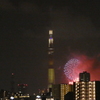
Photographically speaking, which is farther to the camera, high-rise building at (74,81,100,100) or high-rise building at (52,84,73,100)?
high-rise building at (52,84,73,100)

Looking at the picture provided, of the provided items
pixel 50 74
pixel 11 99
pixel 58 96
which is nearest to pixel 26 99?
pixel 11 99

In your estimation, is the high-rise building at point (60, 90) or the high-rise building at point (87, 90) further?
the high-rise building at point (60, 90)

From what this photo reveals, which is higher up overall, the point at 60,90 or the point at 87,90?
the point at 60,90

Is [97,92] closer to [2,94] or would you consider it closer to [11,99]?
[11,99]

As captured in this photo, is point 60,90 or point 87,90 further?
point 60,90
